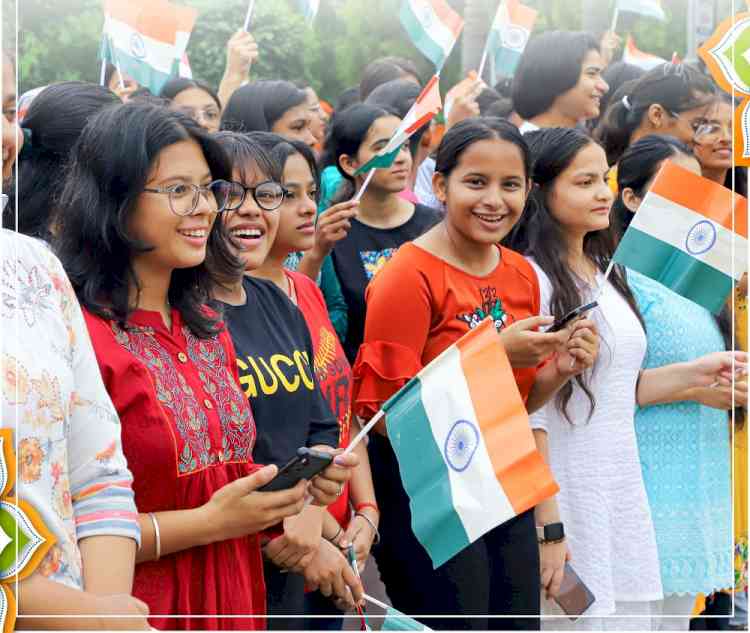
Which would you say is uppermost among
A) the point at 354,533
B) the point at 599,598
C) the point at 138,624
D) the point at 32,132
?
the point at 32,132

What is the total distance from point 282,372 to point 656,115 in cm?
265

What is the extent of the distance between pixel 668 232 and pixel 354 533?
126 cm

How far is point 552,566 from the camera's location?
11.1 feet

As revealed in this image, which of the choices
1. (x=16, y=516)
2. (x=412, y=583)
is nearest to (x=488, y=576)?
(x=412, y=583)

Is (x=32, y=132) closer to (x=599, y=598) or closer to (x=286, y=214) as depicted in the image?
(x=286, y=214)

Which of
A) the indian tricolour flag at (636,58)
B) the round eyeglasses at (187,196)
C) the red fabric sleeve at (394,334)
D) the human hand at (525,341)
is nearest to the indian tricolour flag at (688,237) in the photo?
the human hand at (525,341)

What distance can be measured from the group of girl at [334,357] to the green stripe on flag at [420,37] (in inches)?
54.4

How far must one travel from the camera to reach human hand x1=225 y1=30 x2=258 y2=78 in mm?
5805

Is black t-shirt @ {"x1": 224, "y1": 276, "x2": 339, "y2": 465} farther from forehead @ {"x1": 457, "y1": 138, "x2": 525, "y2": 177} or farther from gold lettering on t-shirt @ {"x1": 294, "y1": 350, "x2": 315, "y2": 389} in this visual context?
forehead @ {"x1": 457, "y1": 138, "x2": 525, "y2": 177}

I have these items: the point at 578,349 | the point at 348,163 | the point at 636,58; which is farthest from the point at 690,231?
the point at 636,58

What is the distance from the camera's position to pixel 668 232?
361cm

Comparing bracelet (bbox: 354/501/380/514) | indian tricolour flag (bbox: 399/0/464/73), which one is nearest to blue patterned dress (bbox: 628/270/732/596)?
bracelet (bbox: 354/501/380/514)

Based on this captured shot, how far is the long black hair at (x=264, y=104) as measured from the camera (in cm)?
484

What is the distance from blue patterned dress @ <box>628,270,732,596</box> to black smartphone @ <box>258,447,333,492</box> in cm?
157
